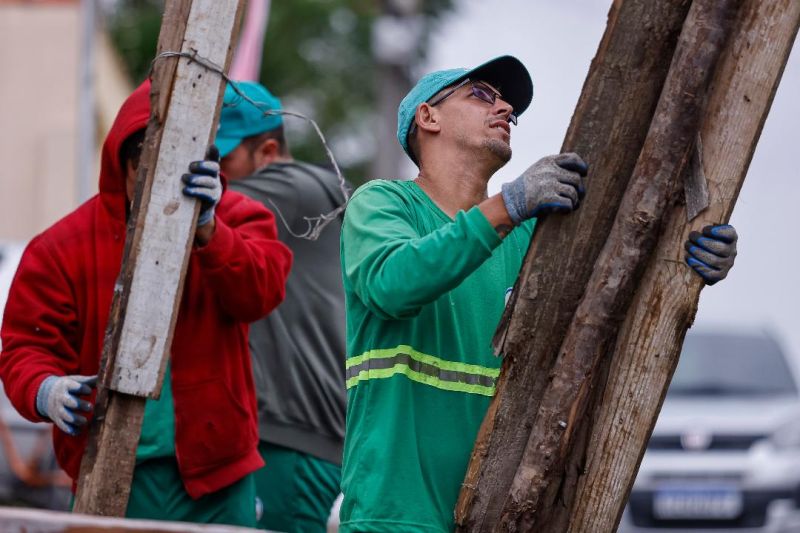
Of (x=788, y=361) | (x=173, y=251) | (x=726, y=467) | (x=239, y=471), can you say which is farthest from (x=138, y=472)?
(x=788, y=361)

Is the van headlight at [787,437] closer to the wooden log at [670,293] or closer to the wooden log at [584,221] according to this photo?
the wooden log at [670,293]

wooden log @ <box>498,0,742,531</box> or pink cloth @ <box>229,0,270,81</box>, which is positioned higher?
pink cloth @ <box>229,0,270,81</box>

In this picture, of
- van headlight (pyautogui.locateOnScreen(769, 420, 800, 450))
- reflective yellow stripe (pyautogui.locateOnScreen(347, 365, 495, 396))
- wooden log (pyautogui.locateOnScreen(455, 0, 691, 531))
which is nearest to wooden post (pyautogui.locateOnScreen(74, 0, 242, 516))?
reflective yellow stripe (pyautogui.locateOnScreen(347, 365, 495, 396))

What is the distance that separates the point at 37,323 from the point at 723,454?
6749 millimetres

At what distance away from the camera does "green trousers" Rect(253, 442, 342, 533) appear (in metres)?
4.63

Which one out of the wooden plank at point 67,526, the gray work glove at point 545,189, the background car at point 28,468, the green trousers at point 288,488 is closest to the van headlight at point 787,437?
the background car at point 28,468

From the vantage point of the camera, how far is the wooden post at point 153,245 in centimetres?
363

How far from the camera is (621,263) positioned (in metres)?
2.91

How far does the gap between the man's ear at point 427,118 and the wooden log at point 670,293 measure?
2.47 ft

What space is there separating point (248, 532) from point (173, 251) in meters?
1.32

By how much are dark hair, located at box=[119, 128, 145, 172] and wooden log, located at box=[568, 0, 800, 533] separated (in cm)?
165

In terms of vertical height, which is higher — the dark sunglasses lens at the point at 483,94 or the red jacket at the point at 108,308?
the dark sunglasses lens at the point at 483,94

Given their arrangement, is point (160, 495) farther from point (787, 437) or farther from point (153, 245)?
point (787, 437)

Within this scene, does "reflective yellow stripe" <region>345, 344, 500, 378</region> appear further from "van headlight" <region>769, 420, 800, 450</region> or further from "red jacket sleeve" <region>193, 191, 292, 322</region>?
"van headlight" <region>769, 420, 800, 450</region>
